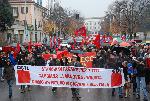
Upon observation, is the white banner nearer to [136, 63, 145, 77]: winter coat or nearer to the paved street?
the paved street

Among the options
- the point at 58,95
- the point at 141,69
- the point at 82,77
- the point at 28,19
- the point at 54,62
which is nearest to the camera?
the point at 141,69

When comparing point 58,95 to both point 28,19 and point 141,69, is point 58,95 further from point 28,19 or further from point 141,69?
point 28,19

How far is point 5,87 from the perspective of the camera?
2130cm

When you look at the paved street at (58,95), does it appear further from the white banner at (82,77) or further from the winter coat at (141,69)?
the winter coat at (141,69)

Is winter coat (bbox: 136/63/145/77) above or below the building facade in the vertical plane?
below

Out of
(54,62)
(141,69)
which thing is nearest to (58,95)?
(54,62)

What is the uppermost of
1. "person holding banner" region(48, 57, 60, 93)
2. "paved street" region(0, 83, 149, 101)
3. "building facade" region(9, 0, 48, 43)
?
"building facade" region(9, 0, 48, 43)

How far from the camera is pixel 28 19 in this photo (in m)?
93.0

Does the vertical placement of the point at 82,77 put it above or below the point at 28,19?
below

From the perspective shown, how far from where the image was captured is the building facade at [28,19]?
3206 inches

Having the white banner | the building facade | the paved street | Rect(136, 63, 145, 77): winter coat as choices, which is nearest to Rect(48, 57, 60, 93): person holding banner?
→ the paved street

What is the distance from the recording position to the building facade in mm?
81444

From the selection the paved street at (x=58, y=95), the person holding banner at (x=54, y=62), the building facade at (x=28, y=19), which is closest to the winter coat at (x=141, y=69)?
the paved street at (x=58, y=95)

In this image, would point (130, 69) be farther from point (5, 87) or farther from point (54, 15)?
point (54, 15)
